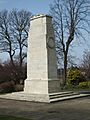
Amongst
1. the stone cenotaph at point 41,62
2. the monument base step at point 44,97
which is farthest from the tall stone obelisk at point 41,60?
the monument base step at point 44,97

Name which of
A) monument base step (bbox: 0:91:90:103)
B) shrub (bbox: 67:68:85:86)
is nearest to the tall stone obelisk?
monument base step (bbox: 0:91:90:103)

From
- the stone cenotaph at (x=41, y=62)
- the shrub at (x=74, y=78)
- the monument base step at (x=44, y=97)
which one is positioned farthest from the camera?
the shrub at (x=74, y=78)

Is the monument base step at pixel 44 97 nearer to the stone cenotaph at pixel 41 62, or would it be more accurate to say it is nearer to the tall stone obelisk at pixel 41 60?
the stone cenotaph at pixel 41 62

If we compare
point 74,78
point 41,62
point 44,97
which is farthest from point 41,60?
point 74,78

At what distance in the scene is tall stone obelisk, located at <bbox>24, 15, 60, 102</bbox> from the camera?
20.2 m

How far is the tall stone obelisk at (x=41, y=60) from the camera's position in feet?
66.2

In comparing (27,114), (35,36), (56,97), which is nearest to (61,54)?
(35,36)

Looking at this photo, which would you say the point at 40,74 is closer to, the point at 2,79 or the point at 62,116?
the point at 62,116

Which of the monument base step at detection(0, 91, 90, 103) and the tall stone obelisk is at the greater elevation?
the tall stone obelisk

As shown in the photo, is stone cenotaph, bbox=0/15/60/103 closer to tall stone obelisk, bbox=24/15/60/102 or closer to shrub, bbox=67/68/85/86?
tall stone obelisk, bbox=24/15/60/102

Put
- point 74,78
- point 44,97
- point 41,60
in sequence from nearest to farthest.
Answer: point 44,97 → point 41,60 → point 74,78

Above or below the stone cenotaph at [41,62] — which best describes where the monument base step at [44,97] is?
below

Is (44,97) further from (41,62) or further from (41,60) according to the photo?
(41,60)

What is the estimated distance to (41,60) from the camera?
2050 centimetres
